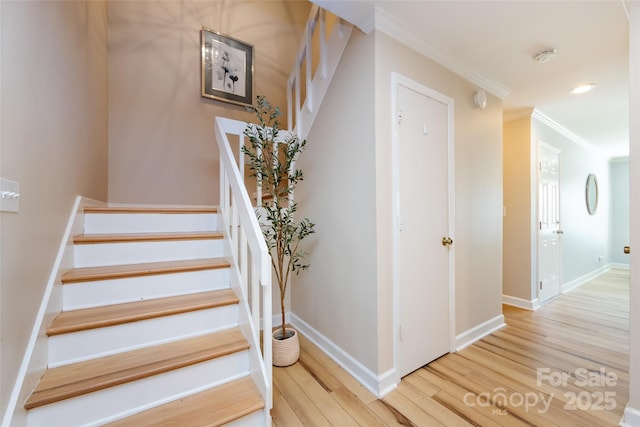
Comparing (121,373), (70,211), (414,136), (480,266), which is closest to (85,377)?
(121,373)

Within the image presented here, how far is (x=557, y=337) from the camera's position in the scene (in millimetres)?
2389

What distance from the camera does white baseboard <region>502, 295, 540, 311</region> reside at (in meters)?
3.09

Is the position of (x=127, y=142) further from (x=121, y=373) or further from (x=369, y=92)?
(x=369, y=92)

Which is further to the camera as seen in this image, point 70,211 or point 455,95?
point 455,95

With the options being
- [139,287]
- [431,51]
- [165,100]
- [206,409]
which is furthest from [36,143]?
[431,51]

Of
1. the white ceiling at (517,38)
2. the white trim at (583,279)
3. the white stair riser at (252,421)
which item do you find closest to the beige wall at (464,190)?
the white ceiling at (517,38)

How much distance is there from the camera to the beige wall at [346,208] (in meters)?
1.70

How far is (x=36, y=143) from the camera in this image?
1.18m

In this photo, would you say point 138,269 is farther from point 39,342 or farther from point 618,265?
point 618,265

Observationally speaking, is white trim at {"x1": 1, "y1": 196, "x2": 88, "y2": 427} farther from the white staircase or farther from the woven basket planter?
the woven basket planter

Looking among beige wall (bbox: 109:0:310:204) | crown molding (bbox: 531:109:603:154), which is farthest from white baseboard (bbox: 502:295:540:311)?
beige wall (bbox: 109:0:310:204)

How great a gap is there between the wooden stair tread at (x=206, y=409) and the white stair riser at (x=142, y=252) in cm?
92

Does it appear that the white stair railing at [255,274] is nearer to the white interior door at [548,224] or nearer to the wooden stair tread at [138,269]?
the wooden stair tread at [138,269]

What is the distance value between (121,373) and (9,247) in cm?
70
